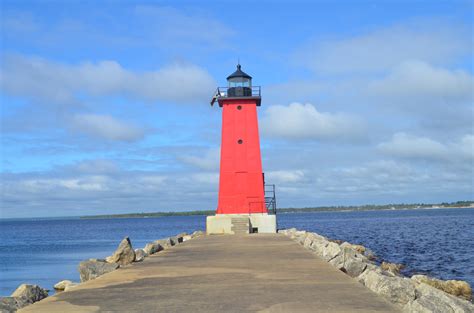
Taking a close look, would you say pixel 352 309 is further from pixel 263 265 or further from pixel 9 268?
pixel 9 268

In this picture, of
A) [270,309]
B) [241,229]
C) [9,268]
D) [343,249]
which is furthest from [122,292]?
[9,268]

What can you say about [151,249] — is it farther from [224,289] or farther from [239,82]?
[239,82]

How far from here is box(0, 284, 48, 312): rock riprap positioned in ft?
26.4

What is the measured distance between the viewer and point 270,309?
22.1 feet

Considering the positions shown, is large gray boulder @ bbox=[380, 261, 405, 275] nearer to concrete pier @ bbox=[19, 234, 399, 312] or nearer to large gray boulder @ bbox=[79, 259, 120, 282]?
concrete pier @ bbox=[19, 234, 399, 312]

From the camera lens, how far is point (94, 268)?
11.5 m

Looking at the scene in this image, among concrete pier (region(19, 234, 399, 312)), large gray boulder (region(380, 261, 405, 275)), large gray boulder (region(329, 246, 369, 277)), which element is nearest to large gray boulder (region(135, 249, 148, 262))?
concrete pier (region(19, 234, 399, 312))

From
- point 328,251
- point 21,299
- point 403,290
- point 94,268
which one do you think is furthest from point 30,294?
point 328,251

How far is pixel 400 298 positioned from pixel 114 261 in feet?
22.8

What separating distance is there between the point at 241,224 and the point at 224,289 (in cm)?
1393

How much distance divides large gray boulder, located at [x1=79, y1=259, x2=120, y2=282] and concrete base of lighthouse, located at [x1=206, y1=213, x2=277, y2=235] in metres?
10.7

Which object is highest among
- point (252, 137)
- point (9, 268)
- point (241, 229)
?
point (252, 137)

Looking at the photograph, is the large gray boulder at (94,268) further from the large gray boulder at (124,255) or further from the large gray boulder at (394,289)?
the large gray boulder at (394,289)

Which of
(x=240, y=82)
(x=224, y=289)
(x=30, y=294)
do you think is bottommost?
(x=30, y=294)
